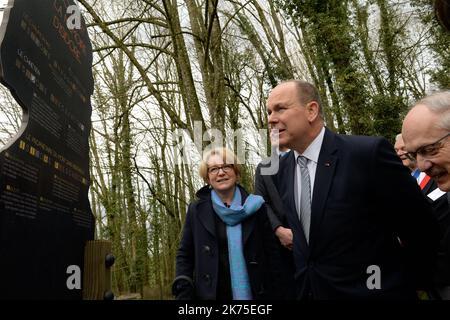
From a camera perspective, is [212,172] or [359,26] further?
[359,26]

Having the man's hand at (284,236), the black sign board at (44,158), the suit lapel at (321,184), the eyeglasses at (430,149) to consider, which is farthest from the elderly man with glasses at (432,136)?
the black sign board at (44,158)

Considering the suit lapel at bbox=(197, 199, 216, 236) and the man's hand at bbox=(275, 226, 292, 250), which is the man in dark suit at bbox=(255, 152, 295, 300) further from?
the suit lapel at bbox=(197, 199, 216, 236)

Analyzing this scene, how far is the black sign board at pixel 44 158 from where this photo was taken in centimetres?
179

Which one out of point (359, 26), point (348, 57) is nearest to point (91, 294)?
point (348, 57)

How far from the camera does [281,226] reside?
132 inches

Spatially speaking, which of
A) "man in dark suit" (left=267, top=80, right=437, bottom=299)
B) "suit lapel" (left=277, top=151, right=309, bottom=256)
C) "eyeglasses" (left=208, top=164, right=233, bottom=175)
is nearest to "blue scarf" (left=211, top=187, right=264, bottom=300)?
"eyeglasses" (left=208, top=164, right=233, bottom=175)

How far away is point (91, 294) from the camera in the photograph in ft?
8.34

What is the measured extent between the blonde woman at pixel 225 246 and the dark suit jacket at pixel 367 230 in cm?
73

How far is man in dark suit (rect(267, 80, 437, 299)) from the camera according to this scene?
2.19m

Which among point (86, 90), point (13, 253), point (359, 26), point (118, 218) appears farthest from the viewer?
point (118, 218)

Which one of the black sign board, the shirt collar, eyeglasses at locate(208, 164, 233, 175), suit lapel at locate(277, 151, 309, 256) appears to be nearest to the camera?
the black sign board

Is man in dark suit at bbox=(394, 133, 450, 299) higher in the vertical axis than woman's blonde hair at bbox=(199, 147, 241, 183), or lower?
lower

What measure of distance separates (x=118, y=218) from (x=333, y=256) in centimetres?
1361

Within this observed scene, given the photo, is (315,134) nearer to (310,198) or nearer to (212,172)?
(310,198)
